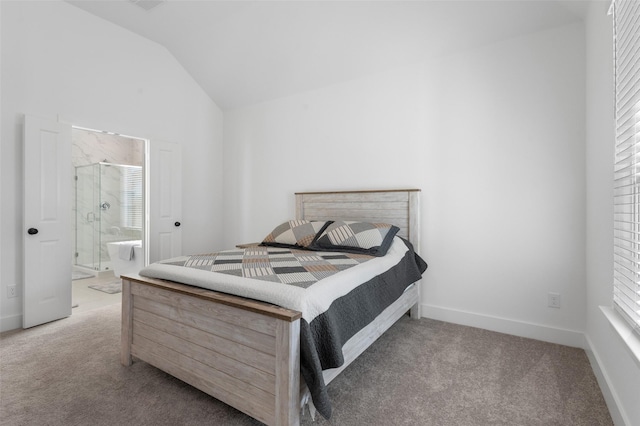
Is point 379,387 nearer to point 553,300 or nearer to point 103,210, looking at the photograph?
point 553,300

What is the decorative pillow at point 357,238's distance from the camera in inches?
101

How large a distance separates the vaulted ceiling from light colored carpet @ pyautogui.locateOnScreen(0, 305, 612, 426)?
251cm

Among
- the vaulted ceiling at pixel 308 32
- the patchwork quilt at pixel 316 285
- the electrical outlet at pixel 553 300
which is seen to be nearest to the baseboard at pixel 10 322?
the patchwork quilt at pixel 316 285

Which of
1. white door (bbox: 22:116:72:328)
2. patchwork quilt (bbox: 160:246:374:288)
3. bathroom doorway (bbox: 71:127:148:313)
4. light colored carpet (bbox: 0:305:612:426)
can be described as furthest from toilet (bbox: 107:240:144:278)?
patchwork quilt (bbox: 160:246:374:288)

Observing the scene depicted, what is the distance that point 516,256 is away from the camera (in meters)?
2.61

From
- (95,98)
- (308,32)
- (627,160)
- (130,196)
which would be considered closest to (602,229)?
(627,160)

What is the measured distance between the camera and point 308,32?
3.14m

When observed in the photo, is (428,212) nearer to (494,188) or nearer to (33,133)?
(494,188)

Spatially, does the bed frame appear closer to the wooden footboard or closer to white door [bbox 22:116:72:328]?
the wooden footboard

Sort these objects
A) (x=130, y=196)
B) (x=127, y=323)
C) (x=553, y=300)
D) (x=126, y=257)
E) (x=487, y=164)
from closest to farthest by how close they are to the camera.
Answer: (x=127, y=323), (x=553, y=300), (x=487, y=164), (x=126, y=257), (x=130, y=196)

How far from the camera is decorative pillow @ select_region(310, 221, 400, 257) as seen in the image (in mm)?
2574

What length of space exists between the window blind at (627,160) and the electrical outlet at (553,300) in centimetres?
94

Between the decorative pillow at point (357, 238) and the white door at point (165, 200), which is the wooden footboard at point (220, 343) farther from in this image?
the white door at point (165, 200)

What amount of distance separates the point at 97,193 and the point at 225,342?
489 centimetres
